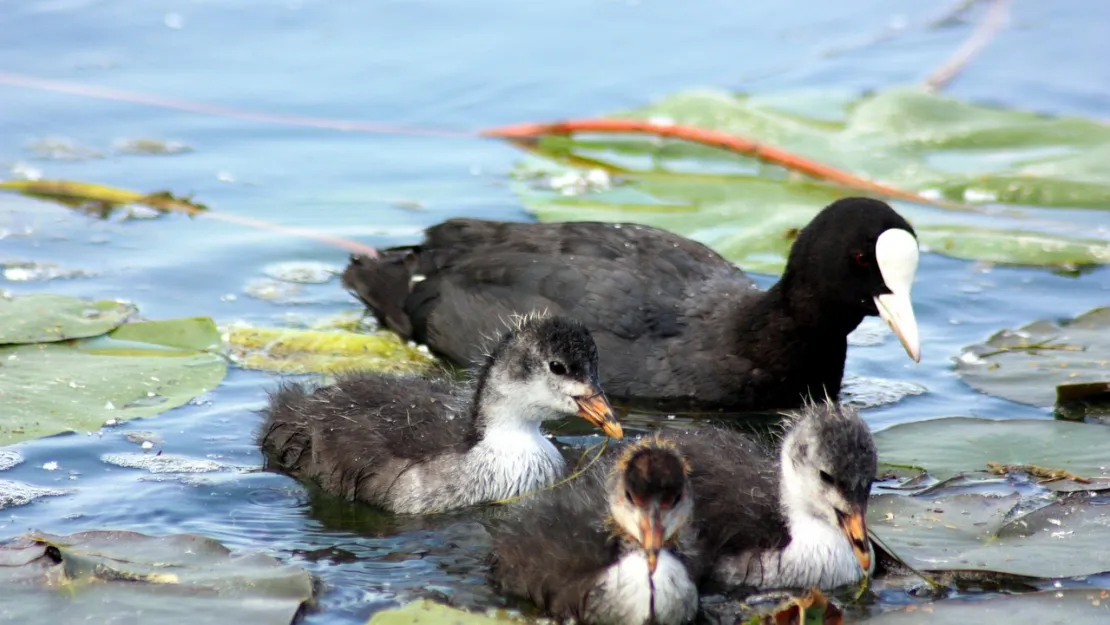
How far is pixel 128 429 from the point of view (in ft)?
22.6

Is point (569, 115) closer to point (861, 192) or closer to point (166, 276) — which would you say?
point (861, 192)

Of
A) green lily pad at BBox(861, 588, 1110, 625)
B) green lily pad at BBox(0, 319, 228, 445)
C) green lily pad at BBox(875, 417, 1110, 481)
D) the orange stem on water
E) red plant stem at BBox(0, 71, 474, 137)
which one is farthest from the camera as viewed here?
red plant stem at BBox(0, 71, 474, 137)

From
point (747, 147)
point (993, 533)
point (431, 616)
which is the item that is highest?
point (747, 147)

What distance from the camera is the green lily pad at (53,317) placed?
734 cm

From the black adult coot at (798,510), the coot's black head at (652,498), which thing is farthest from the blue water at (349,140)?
the black adult coot at (798,510)

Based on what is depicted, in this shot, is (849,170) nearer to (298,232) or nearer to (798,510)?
(298,232)

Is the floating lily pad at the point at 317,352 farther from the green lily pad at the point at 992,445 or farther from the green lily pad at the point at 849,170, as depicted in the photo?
the green lily pad at the point at 992,445

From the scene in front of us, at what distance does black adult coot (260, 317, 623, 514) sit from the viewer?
20.1 feet

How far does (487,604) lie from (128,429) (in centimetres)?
212

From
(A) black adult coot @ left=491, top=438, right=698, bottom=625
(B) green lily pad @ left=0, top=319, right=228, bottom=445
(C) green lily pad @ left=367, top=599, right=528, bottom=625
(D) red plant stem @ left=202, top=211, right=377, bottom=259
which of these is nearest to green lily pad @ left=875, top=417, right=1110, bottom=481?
(A) black adult coot @ left=491, top=438, right=698, bottom=625

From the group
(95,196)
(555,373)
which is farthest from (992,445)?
(95,196)

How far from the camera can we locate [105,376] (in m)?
7.03

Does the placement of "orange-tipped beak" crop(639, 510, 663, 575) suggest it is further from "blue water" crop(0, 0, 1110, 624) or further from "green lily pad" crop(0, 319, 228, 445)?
"green lily pad" crop(0, 319, 228, 445)

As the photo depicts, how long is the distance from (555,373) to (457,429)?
503mm
